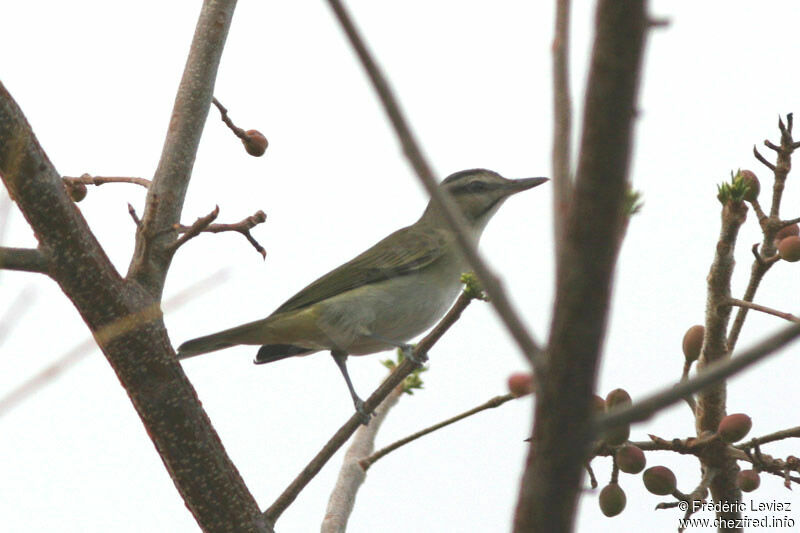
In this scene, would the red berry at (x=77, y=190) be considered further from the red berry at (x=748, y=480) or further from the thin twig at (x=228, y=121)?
the red berry at (x=748, y=480)

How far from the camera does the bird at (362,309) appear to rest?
5750 mm

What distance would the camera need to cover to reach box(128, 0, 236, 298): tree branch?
3.35m

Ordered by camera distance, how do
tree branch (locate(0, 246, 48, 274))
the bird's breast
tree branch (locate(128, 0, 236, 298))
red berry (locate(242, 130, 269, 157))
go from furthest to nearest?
the bird's breast → red berry (locate(242, 130, 269, 157)) → tree branch (locate(128, 0, 236, 298)) → tree branch (locate(0, 246, 48, 274))

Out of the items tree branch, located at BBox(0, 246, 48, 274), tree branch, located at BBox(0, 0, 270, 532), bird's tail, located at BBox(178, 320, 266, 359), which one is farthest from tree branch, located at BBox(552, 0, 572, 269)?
bird's tail, located at BBox(178, 320, 266, 359)

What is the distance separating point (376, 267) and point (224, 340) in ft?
4.24

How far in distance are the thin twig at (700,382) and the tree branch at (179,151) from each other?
7.89 feet

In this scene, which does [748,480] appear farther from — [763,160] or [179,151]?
[179,151]

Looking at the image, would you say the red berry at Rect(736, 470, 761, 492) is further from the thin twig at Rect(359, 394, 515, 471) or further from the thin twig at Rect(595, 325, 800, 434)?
the thin twig at Rect(595, 325, 800, 434)

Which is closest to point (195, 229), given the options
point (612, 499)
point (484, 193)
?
point (612, 499)

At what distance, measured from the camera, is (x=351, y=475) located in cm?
455

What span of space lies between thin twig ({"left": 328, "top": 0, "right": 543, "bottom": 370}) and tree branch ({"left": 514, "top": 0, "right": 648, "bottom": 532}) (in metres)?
0.05

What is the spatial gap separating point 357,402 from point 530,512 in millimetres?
4358

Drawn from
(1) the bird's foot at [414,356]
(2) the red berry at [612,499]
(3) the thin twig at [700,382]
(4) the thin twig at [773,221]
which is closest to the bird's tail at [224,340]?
(1) the bird's foot at [414,356]

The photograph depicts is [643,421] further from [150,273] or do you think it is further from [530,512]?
[150,273]
